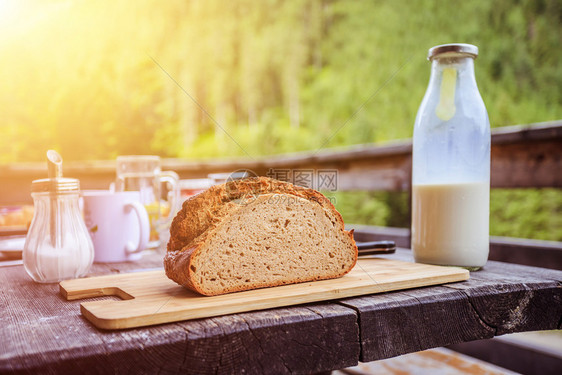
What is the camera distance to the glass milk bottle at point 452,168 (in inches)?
33.7

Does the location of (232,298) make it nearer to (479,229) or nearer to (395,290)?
(395,290)

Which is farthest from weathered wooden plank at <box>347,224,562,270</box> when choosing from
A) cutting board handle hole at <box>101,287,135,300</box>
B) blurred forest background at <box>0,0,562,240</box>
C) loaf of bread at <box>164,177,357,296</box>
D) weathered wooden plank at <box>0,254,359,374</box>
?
blurred forest background at <box>0,0,562,240</box>

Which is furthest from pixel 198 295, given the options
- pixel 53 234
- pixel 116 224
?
pixel 116 224

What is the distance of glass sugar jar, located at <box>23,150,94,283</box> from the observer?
819 mm

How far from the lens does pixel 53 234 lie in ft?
2.72

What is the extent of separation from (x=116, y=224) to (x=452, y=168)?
2.51 ft

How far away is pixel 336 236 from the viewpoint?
0.78 m

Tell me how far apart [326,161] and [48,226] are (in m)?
1.78

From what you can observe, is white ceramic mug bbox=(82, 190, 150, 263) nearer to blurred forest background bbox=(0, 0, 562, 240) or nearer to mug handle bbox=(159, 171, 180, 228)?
mug handle bbox=(159, 171, 180, 228)

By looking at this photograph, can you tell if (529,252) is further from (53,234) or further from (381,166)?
(53,234)

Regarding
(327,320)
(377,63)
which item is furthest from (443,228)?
(377,63)

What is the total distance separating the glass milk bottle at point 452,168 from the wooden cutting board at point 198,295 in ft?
0.26

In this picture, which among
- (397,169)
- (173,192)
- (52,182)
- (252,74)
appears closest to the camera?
(52,182)

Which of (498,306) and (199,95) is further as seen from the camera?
(199,95)
